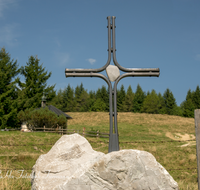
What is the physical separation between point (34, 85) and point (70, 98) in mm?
43331

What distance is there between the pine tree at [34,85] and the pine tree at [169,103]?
46859 millimetres

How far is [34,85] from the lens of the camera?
36.7m

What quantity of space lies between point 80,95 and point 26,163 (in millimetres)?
73795

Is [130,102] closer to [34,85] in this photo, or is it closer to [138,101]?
[138,101]

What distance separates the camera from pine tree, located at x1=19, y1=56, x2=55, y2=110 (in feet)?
114

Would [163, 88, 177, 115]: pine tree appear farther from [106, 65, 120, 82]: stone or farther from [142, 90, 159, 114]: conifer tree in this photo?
[106, 65, 120, 82]: stone

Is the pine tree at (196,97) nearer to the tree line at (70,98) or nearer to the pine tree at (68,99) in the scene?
the tree line at (70,98)

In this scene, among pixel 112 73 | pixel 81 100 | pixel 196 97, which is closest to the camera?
pixel 112 73

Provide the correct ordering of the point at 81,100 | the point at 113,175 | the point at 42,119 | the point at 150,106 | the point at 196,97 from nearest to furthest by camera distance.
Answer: the point at 113,175, the point at 42,119, the point at 150,106, the point at 196,97, the point at 81,100

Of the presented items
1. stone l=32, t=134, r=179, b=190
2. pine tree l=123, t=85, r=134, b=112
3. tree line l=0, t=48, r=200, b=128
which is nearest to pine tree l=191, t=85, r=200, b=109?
tree line l=0, t=48, r=200, b=128

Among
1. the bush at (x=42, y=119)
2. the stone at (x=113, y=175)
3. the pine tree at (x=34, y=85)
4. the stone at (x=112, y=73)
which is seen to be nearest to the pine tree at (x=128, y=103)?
the pine tree at (x=34, y=85)

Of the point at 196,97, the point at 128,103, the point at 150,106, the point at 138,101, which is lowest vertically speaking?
the point at 150,106

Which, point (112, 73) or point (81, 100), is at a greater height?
point (81, 100)

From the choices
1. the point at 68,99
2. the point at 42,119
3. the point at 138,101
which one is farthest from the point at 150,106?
the point at 42,119
